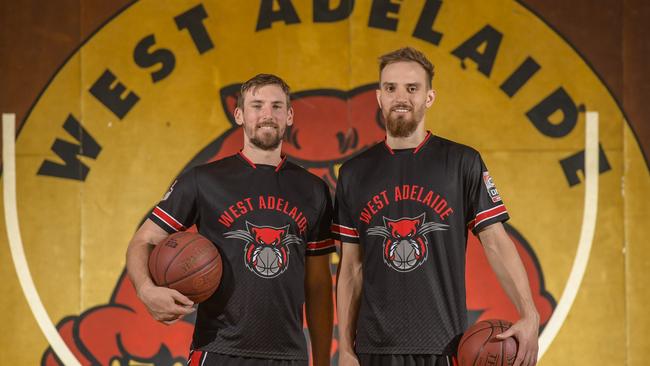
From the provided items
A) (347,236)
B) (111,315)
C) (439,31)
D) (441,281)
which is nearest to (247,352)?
(347,236)

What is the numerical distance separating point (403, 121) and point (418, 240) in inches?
18.6

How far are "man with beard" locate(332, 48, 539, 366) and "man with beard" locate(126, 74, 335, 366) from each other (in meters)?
0.22

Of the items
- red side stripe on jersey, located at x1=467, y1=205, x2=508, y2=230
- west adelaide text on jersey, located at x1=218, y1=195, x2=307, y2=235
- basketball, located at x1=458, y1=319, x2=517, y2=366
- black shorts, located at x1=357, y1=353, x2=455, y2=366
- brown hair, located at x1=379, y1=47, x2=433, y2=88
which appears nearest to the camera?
basketball, located at x1=458, y1=319, x2=517, y2=366

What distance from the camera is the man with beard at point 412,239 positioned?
3.05 m

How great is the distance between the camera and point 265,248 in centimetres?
328

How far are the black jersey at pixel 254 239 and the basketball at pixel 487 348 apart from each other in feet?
2.50

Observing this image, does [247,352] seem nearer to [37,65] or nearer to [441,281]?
[441,281]

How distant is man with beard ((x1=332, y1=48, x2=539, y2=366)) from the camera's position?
305 centimetres

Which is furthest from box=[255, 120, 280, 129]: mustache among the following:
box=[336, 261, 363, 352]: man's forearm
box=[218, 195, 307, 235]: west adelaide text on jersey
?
box=[336, 261, 363, 352]: man's forearm

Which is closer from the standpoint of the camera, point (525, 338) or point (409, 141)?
point (525, 338)

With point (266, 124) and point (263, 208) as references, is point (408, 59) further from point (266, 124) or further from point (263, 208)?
point (263, 208)

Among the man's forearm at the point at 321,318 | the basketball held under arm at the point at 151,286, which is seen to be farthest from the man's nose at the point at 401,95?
the basketball held under arm at the point at 151,286

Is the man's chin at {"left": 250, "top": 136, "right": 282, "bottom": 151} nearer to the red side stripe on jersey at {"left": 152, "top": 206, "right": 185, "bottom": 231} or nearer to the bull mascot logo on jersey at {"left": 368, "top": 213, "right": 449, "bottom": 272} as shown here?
the red side stripe on jersey at {"left": 152, "top": 206, "right": 185, "bottom": 231}

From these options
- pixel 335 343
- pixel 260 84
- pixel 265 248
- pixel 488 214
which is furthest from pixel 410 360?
pixel 335 343
